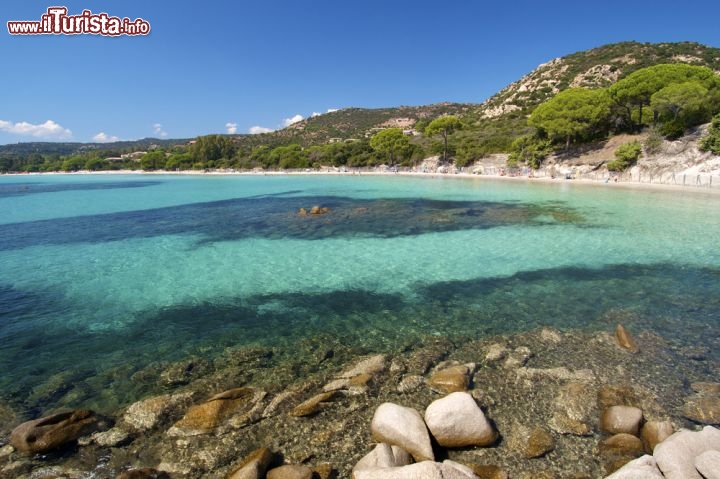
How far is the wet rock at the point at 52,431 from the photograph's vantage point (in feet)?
13.4

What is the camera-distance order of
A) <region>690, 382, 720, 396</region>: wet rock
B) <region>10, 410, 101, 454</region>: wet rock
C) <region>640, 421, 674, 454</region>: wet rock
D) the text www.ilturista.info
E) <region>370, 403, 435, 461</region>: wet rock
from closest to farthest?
<region>370, 403, 435, 461</region>: wet rock, <region>640, 421, 674, 454</region>: wet rock, <region>10, 410, 101, 454</region>: wet rock, <region>690, 382, 720, 396</region>: wet rock, the text www.ilturista.info

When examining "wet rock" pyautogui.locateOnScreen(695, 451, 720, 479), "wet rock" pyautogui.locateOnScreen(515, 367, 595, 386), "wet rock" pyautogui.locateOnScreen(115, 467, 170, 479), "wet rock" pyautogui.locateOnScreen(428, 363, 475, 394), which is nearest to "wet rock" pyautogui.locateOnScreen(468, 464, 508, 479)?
"wet rock" pyautogui.locateOnScreen(428, 363, 475, 394)

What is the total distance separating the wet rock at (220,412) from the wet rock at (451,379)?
236 centimetres

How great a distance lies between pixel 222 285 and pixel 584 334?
7.89m

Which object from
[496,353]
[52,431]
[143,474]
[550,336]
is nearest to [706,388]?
[550,336]

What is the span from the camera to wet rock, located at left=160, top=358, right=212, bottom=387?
545 centimetres

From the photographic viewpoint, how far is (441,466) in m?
3.31

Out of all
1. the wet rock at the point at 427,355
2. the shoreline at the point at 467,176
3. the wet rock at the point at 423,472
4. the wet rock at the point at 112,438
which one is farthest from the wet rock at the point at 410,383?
the shoreline at the point at 467,176

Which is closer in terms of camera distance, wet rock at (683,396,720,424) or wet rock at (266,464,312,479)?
wet rock at (266,464,312,479)

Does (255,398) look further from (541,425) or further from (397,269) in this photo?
(397,269)

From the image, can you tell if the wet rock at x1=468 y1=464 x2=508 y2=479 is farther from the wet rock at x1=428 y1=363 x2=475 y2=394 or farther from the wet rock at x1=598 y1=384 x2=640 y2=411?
the wet rock at x1=598 y1=384 x2=640 y2=411

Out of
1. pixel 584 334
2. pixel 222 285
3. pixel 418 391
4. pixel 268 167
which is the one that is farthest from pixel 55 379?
pixel 268 167

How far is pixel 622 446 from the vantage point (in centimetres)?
404

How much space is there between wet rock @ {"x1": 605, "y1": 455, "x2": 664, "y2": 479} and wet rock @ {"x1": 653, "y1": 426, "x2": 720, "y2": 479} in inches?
2.7
